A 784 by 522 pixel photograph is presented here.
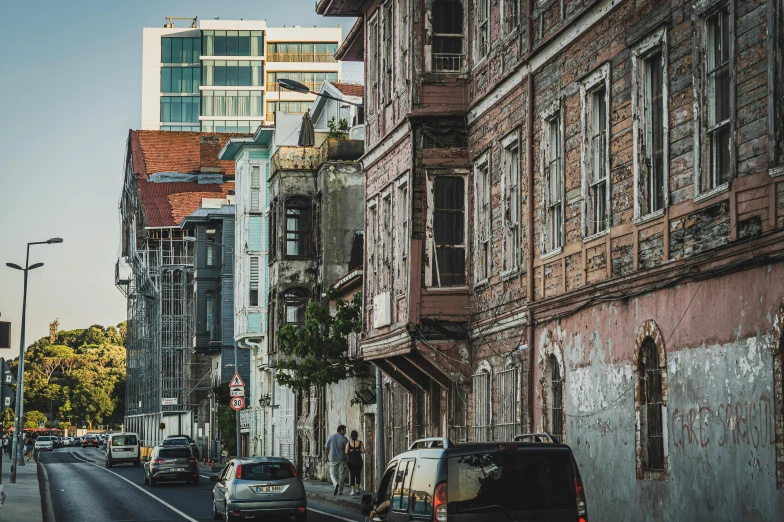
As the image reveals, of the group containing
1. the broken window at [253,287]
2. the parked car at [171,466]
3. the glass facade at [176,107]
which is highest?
the glass facade at [176,107]

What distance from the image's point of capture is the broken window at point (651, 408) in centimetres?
1752

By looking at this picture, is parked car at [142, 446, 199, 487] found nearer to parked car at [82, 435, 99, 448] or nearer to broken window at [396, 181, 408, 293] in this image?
broken window at [396, 181, 408, 293]

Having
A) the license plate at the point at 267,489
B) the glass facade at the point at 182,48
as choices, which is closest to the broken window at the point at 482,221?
the license plate at the point at 267,489

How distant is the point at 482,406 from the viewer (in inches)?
1008

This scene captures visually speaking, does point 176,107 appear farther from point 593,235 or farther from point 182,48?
point 593,235

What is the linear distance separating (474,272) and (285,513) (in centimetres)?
577

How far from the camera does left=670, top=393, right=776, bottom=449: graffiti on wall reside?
14.1 m

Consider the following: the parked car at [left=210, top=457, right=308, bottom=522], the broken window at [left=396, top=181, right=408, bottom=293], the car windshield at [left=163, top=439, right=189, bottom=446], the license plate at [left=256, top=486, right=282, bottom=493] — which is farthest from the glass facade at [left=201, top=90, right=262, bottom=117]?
the license plate at [left=256, top=486, right=282, bottom=493]

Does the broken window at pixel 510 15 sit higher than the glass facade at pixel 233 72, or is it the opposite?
the glass facade at pixel 233 72

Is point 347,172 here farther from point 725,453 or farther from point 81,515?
point 725,453

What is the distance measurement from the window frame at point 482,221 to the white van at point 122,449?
4427 cm

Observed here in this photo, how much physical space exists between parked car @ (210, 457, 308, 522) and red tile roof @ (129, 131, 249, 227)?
6566cm

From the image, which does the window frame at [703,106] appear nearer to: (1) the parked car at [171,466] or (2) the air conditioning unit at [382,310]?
(2) the air conditioning unit at [382,310]

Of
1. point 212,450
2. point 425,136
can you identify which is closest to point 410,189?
point 425,136
